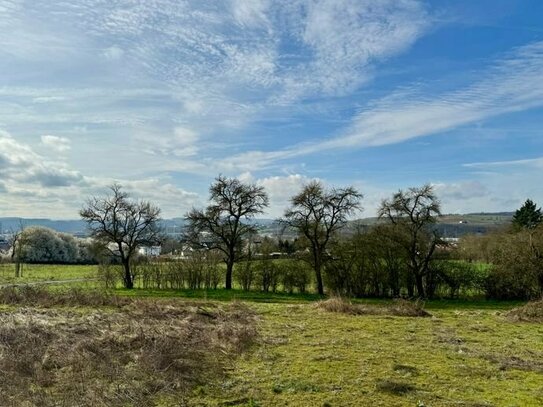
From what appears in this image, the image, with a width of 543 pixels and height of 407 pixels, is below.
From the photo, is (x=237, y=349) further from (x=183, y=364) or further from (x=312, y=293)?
(x=312, y=293)

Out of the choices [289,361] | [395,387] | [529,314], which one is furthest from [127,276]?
[395,387]

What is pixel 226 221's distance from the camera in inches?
1674

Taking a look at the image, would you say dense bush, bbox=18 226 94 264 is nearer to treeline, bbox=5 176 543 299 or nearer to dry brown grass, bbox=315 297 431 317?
treeline, bbox=5 176 543 299

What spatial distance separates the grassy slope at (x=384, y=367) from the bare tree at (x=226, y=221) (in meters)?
22.6

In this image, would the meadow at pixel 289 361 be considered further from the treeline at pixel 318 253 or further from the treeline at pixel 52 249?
the treeline at pixel 52 249

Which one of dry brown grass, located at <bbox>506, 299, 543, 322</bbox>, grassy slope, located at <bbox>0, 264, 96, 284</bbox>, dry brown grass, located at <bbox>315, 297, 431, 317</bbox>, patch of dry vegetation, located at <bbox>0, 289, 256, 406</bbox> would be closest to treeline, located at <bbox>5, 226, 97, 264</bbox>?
grassy slope, located at <bbox>0, 264, 96, 284</bbox>

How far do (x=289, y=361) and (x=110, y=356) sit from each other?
14.7ft

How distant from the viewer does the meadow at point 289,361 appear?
922cm

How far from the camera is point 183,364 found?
1091 centimetres

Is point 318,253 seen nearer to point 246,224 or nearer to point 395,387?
point 246,224

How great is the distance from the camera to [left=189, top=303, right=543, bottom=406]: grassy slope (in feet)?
30.4

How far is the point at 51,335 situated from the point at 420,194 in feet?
105

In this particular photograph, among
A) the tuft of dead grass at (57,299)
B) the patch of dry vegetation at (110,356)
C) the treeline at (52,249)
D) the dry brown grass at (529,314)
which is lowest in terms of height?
the dry brown grass at (529,314)

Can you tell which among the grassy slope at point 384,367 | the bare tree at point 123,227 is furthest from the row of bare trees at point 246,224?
the grassy slope at point 384,367
